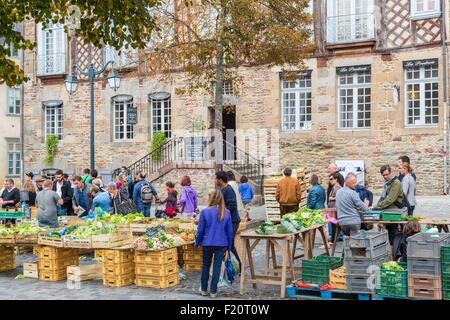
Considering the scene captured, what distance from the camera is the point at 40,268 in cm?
1008

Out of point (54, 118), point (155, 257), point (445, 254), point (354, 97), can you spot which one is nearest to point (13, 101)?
point (54, 118)

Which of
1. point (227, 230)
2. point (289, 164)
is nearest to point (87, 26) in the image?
point (227, 230)

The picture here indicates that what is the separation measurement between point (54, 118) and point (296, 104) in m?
10.8

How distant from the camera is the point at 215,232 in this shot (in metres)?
8.29

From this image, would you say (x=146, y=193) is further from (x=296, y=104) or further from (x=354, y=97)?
(x=354, y=97)

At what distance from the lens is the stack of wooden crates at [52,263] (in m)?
9.95

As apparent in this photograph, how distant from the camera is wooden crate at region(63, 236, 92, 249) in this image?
9.72 m

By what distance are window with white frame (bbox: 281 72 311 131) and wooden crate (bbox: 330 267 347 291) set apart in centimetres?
1458

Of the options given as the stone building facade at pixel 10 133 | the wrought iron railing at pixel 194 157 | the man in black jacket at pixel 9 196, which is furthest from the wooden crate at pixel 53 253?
the stone building facade at pixel 10 133

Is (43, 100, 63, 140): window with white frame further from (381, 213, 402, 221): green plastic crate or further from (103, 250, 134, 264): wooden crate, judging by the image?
(381, 213, 402, 221): green plastic crate

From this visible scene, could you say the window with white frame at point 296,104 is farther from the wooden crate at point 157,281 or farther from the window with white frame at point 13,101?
the window with white frame at point 13,101

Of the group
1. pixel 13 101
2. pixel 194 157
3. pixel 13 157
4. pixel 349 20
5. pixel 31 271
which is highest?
pixel 349 20
